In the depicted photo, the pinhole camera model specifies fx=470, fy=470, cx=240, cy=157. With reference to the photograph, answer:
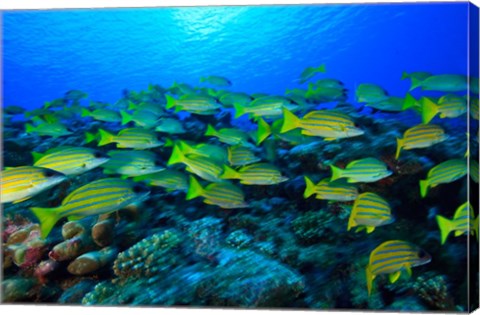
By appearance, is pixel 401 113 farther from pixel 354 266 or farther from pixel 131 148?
pixel 131 148

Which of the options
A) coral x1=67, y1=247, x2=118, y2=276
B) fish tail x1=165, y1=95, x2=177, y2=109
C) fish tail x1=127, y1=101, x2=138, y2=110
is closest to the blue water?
fish tail x1=165, y1=95, x2=177, y2=109

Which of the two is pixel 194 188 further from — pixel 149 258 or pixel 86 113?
pixel 86 113

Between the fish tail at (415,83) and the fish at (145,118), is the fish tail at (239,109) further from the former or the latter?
the fish tail at (415,83)

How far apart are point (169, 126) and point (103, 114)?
0.75 metres

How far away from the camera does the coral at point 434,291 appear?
3979 millimetres

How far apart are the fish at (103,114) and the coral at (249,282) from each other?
185 centimetres

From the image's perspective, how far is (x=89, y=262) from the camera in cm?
439

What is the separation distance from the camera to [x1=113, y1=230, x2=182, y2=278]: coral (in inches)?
173

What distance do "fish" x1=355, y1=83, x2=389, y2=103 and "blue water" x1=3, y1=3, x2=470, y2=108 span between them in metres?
0.09

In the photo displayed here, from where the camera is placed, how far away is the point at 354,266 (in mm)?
4211

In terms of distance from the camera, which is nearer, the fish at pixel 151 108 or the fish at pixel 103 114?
the fish at pixel 151 108

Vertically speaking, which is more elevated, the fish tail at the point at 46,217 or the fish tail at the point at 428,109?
the fish tail at the point at 428,109

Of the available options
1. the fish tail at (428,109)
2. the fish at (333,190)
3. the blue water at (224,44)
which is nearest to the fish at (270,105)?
the blue water at (224,44)

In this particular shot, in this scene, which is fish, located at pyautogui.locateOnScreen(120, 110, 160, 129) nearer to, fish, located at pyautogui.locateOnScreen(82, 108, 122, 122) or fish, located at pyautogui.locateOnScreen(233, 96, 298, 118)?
fish, located at pyautogui.locateOnScreen(82, 108, 122, 122)
